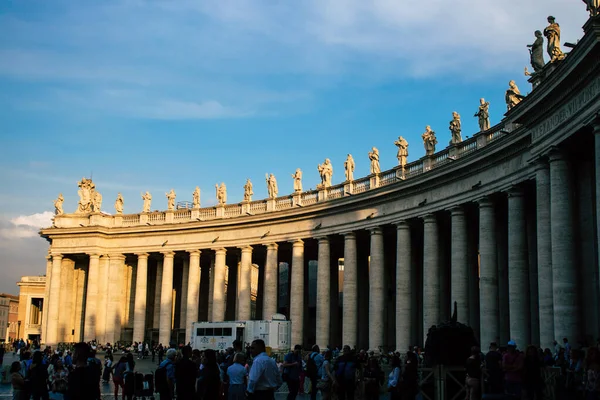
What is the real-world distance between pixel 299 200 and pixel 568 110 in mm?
41297

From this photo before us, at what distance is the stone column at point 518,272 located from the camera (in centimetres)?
4631

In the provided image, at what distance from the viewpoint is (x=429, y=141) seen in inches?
2458

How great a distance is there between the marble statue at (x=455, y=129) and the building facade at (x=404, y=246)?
0.78 meters

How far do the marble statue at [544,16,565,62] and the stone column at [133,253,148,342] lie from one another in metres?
60.3

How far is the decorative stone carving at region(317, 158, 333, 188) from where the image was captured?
76062 millimetres

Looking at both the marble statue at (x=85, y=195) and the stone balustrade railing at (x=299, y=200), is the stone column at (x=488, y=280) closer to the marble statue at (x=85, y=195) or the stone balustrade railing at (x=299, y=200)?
the stone balustrade railing at (x=299, y=200)

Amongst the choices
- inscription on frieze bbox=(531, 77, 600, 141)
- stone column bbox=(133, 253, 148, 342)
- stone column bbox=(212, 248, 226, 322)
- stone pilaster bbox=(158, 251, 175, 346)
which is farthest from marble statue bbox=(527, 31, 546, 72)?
stone column bbox=(133, 253, 148, 342)

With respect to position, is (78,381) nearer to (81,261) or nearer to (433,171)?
(433,171)

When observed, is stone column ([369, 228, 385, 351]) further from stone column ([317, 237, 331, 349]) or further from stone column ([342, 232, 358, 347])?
stone column ([317, 237, 331, 349])

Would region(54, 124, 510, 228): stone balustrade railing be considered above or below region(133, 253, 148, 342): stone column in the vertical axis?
above

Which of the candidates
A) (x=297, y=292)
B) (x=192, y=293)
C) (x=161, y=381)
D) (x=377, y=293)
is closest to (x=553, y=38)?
(x=161, y=381)

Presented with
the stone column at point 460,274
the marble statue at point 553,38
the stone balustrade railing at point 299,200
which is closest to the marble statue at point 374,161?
the stone balustrade railing at point 299,200

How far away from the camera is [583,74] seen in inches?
1419

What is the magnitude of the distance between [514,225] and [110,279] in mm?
57217
